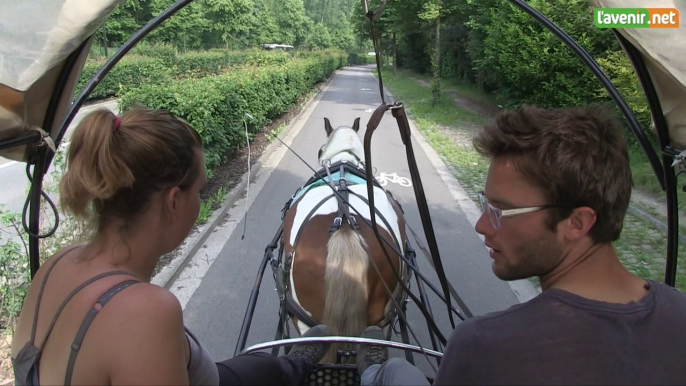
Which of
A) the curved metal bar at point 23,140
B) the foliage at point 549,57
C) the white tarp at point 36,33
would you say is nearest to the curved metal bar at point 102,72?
the curved metal bar at point 23,140

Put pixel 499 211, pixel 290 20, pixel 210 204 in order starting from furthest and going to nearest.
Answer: pixel 290 20, pixel 210 204, pixel 499 211

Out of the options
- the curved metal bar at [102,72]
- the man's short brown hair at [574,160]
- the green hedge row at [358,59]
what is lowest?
the man's short brown hair at [574,160]

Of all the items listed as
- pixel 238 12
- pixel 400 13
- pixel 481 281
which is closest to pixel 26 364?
pixel 481 281

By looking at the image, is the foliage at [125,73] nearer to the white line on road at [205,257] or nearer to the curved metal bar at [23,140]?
the white line on road at [205,257]

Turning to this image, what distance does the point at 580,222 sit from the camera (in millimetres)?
1290

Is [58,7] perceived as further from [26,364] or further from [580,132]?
[580,132]

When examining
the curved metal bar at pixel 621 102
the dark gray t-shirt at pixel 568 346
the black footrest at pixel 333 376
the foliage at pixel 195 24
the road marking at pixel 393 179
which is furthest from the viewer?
the foliage at pixel 195 24

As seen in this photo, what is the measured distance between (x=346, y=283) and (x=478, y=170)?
748cm

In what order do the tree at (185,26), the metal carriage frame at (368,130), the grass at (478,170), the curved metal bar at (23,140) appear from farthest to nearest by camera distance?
the tree at (185,26) < the grass at (478,170) < the metal carriage frame at (368,130) < the curved metal bar at (23,140)

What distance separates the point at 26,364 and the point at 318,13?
110993mm

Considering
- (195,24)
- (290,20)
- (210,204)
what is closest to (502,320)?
(210,204)

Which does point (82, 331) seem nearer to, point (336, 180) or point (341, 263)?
point (341, 263)

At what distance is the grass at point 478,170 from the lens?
5152 mm

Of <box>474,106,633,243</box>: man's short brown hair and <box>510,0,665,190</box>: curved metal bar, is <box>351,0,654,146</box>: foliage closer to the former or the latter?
<box>510,0,665,190</box>: curved metal bar
